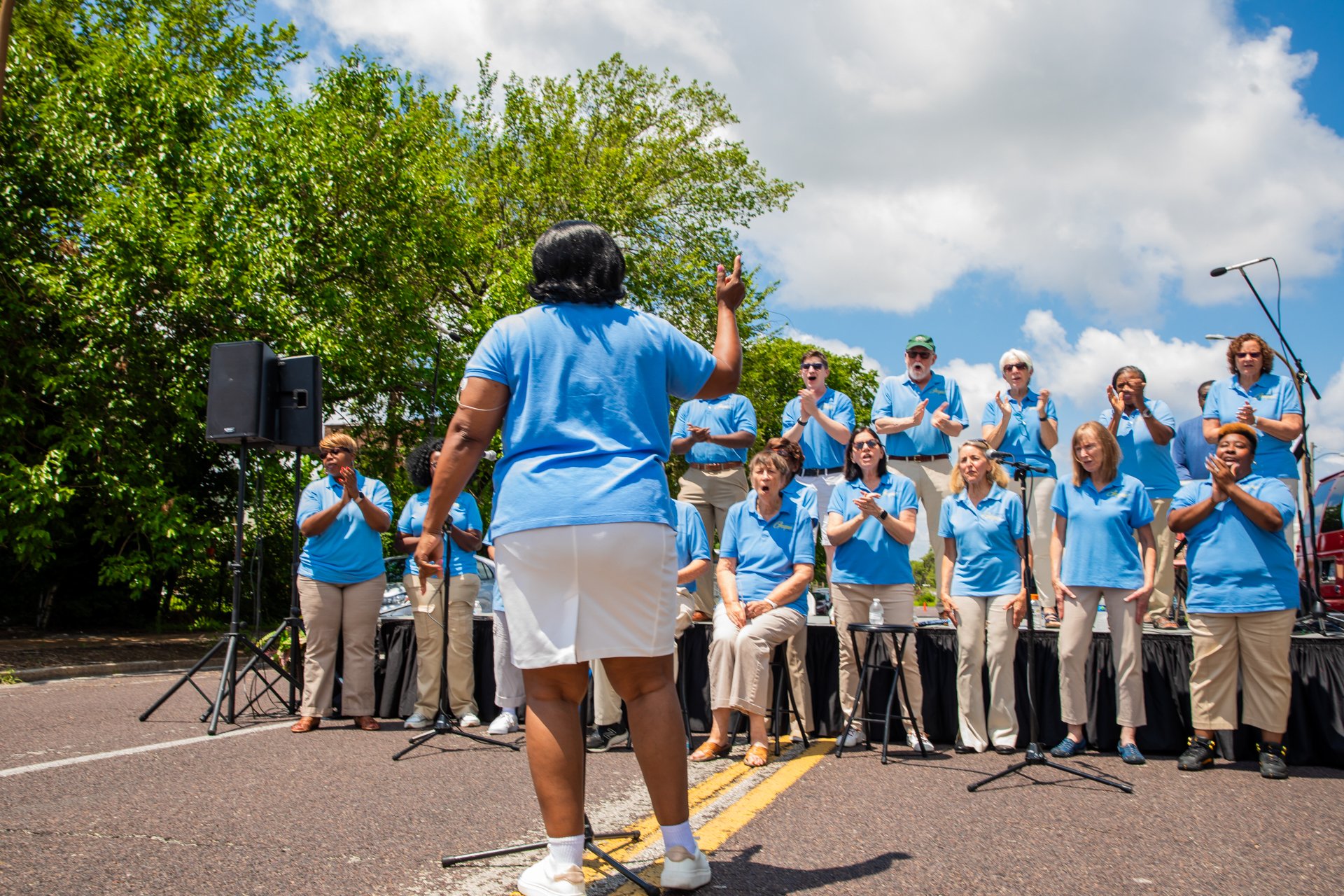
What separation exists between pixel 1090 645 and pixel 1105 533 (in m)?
0.73

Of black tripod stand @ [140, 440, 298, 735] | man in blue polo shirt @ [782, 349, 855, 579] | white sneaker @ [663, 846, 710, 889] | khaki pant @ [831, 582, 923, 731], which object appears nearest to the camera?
white sneaker @ [663, 846, 710, 889]

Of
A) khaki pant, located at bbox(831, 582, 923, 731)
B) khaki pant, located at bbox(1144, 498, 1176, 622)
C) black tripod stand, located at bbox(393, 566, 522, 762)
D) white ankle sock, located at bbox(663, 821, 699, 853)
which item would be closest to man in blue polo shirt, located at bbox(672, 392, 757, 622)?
khaki pant, located at bbox(831, 582, 923, 731)

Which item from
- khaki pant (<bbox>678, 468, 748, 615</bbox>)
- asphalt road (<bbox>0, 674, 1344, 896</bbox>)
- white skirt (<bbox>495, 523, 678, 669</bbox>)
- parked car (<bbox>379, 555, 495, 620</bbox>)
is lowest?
asphalt road (<bbox>0, 674, 1344, 896</bbox>)

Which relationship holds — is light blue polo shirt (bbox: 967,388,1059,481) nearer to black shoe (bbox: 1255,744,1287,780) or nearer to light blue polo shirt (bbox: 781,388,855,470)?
light blue polo shirt (bbox: 781,388,855,470)

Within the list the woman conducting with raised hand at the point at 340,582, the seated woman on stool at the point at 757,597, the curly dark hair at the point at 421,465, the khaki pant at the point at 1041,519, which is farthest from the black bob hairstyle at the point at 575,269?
the khaki pant at the point at 1041,519

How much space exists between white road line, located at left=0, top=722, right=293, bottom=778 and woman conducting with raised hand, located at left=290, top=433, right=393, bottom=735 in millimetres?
312

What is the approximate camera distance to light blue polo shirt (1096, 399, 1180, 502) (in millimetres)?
7906

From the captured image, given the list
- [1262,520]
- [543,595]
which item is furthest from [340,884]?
[1262,520]

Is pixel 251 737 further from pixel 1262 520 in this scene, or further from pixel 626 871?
pixel 1262 520

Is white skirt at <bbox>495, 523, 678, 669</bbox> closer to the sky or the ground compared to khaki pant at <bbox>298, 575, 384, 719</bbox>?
closer to the sky

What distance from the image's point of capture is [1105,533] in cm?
602

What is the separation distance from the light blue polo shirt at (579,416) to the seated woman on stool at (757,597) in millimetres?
3166

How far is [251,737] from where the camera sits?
20.9 feet

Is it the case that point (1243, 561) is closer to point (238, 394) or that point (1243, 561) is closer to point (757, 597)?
point (757, 597)
